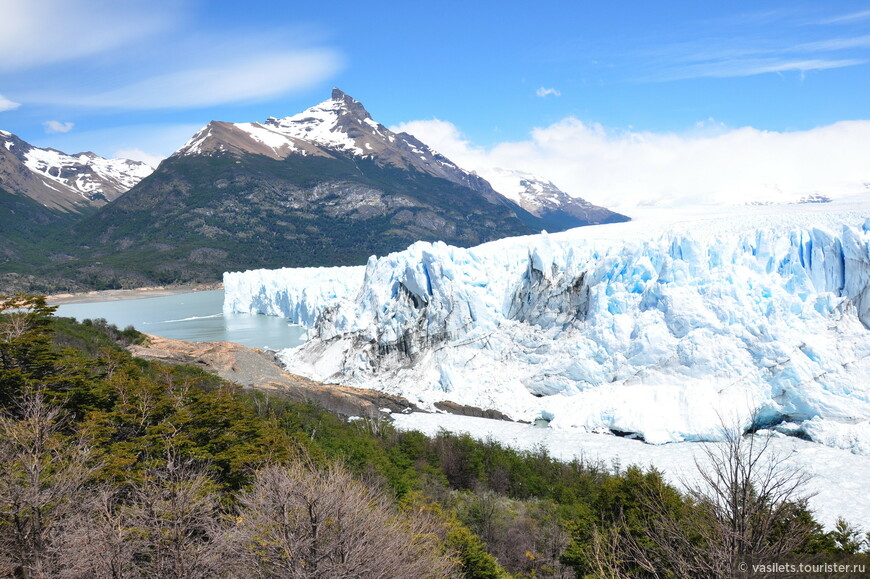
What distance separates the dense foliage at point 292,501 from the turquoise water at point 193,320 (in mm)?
26290

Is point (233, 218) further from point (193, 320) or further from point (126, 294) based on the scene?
point (193, 320)

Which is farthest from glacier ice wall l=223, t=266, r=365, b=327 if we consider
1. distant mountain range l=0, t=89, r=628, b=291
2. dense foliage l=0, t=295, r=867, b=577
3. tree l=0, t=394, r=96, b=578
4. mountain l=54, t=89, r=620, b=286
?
mountain l=54, t=89, r=620, b=286

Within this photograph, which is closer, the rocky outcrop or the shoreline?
the rocky outcrop

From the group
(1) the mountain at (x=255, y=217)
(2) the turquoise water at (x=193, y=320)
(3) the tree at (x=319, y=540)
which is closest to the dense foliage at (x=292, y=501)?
(3) the tree at (x=319, y=540)

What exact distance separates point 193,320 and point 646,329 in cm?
5149

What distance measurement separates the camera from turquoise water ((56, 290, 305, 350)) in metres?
49.0

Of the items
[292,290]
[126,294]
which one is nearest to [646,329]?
[292,290]

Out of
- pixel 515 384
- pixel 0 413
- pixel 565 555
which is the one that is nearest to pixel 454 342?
pixel 515 384

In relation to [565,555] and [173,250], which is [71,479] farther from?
[173,250]

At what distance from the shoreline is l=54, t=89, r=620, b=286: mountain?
422 centimetres

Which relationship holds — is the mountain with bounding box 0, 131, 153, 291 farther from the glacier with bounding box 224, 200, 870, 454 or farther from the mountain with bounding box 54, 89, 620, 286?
the glacier with bounding box 224, 200, 870, 454

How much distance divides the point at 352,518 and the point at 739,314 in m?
20.0

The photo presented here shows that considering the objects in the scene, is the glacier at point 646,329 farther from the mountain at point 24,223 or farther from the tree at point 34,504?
the mountain at point 24,223

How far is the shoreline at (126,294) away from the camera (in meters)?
85.6
